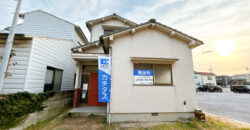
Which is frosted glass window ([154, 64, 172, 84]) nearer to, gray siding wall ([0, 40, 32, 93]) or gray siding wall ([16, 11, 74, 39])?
gray siding wall ([0, 40, 32, 93])

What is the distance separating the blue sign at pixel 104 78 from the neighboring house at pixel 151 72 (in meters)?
0.26

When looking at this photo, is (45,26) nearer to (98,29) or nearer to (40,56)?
(98,29)

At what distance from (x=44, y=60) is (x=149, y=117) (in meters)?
6.41

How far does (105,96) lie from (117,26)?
23.9 ft

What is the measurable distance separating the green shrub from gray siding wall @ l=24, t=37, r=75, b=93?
72cm

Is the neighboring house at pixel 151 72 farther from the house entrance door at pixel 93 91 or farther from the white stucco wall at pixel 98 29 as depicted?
the white stucco wall at pixel 98 29

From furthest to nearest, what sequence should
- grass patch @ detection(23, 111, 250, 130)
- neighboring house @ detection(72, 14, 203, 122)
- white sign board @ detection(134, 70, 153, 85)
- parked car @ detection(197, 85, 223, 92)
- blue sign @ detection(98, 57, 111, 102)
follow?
parked car @ detection(197, 85, 223, 92)
white sign board @ detection(134, 70, 153, 85)
neighboring house @ detection(72, 14, 203, 122)
blue sign @ detection(98, 57, 111, 102)
grass patch @ detection(23, 111, 250, 130)

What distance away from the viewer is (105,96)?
445cm

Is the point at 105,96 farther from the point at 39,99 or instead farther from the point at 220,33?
the point at 220,33

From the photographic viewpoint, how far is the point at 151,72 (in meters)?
5.06

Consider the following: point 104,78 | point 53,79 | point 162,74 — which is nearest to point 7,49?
point 53,79

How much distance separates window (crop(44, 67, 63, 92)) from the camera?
18.8 ft

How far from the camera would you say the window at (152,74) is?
194 inches

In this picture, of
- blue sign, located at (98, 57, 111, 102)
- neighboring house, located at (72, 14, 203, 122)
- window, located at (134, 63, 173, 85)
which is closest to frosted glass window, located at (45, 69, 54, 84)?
neighboring house, located at (72, 14, 203, 122)
